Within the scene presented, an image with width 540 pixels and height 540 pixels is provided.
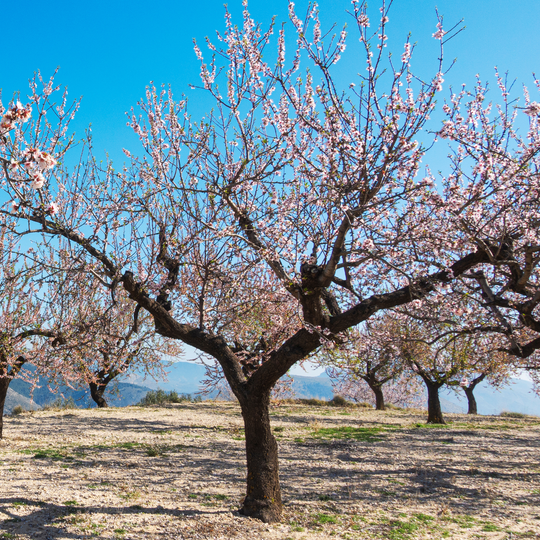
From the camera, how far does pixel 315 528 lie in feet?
20.4

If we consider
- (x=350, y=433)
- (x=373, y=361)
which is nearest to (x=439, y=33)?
(x=350, y=433)

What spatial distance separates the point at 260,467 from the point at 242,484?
7.27 feet

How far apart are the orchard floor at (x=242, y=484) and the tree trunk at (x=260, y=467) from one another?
24 centimetres

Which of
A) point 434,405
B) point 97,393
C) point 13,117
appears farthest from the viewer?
point 97,393

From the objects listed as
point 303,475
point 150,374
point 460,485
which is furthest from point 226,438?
Result: point 460,485

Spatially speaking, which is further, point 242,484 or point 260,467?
point 242,484

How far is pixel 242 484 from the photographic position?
27.7 feet

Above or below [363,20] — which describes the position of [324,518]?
below

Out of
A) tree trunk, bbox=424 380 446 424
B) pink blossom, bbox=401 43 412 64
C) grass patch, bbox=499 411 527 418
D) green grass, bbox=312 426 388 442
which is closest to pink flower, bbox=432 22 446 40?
pink blossom, bbox=401 43 412 64

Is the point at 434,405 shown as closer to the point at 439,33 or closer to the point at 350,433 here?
the point at 350,433

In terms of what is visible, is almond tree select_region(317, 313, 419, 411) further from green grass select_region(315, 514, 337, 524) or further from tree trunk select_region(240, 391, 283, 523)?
green grass select_region(315, 514, 337, 524)

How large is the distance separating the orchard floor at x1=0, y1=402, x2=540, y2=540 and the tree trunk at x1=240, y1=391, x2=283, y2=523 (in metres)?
0.24

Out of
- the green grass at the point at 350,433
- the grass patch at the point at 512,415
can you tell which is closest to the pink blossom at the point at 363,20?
the green grass at the point at 350,433

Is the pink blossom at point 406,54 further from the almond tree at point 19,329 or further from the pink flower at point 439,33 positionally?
the almond tree at point 19,329
